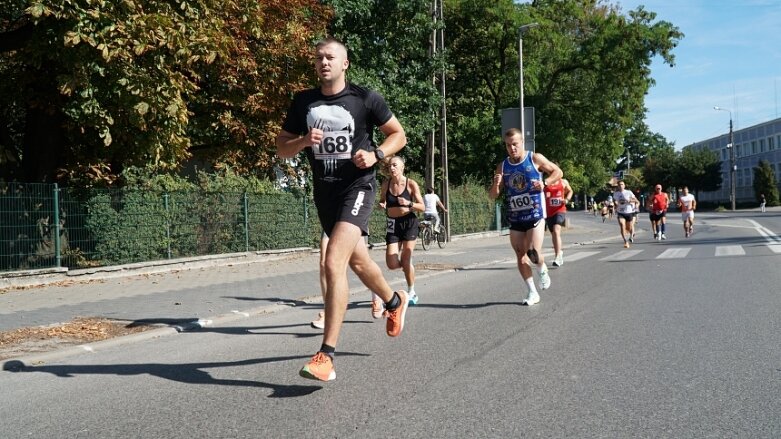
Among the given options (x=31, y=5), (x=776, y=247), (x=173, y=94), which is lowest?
(x=776, y=247)

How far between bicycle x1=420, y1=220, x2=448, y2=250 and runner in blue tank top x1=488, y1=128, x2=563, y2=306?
12753 millimetres

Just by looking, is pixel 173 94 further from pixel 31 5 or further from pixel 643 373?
pixel 643 373

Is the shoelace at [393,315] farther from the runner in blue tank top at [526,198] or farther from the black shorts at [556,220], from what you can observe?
the black shorts at [556,220]

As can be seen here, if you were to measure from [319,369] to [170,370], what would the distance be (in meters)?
1.55

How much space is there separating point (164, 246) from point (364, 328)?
849cm

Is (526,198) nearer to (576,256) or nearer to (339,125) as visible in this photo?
(339,125)

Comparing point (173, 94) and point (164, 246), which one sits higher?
point (173, 94)

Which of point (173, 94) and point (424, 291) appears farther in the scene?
point (173, 94)

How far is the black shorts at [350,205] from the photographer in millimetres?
4840

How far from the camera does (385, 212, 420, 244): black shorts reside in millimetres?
8750

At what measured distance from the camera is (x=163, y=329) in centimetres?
736

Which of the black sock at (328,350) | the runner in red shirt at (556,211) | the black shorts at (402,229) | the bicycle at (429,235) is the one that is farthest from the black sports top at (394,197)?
the bicycle at (429,235)

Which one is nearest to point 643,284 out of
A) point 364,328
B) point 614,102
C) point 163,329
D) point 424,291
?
point 424,291

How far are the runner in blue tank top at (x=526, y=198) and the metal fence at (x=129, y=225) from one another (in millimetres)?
8001
